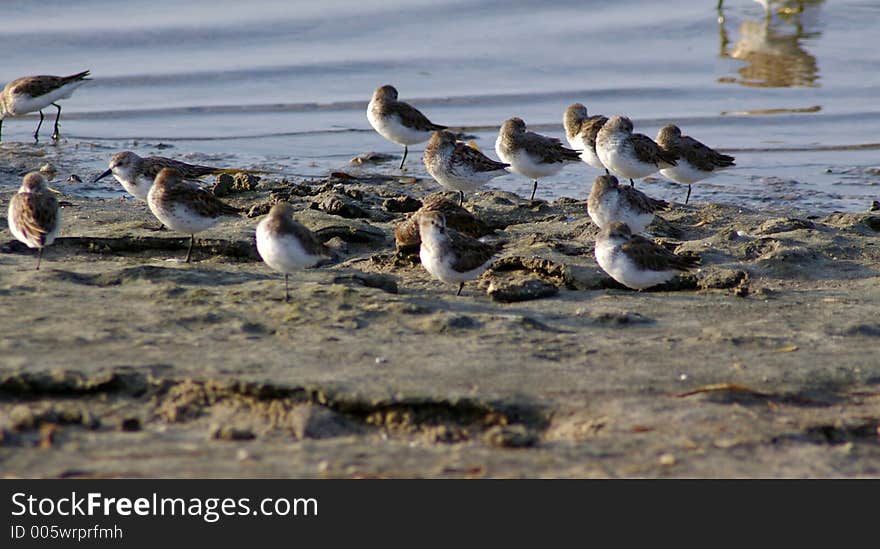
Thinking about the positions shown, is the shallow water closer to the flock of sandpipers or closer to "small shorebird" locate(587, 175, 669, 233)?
the flock of sandpipers

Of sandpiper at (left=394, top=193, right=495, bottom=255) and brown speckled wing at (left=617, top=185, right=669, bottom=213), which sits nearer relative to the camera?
sandpiper at (left=394, top=193, right=495, bottom=255)

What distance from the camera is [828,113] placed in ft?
53.0

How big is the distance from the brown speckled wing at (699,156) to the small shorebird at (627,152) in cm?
25

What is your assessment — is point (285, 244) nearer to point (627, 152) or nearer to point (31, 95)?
point (627, 152)

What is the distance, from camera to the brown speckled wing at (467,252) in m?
7.72

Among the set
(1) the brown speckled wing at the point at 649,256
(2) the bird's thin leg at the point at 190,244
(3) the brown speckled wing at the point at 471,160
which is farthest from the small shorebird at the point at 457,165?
(1) the brown speckled wing at the point at 649,256

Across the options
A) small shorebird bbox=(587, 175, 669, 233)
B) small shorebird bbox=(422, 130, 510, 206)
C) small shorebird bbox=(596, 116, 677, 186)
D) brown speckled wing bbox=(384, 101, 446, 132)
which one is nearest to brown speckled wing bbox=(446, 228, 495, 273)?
small shorebird bbox=(587, 175, 669, 233)

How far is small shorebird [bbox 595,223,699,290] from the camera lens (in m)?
7.82

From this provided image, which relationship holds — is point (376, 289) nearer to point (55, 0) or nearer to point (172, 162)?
point (172, 162)

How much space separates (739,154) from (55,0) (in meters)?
12.9

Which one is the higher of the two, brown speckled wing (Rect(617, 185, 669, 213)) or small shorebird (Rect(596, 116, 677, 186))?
small shorebird (Rect(596, 116, 677, 186))

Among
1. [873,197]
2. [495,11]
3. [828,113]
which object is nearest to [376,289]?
[873,197]

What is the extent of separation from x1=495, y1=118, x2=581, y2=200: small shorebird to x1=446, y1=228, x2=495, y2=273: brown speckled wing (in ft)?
11.3

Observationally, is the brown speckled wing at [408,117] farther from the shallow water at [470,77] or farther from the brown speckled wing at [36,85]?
the brown speckled wing at [36,85]
